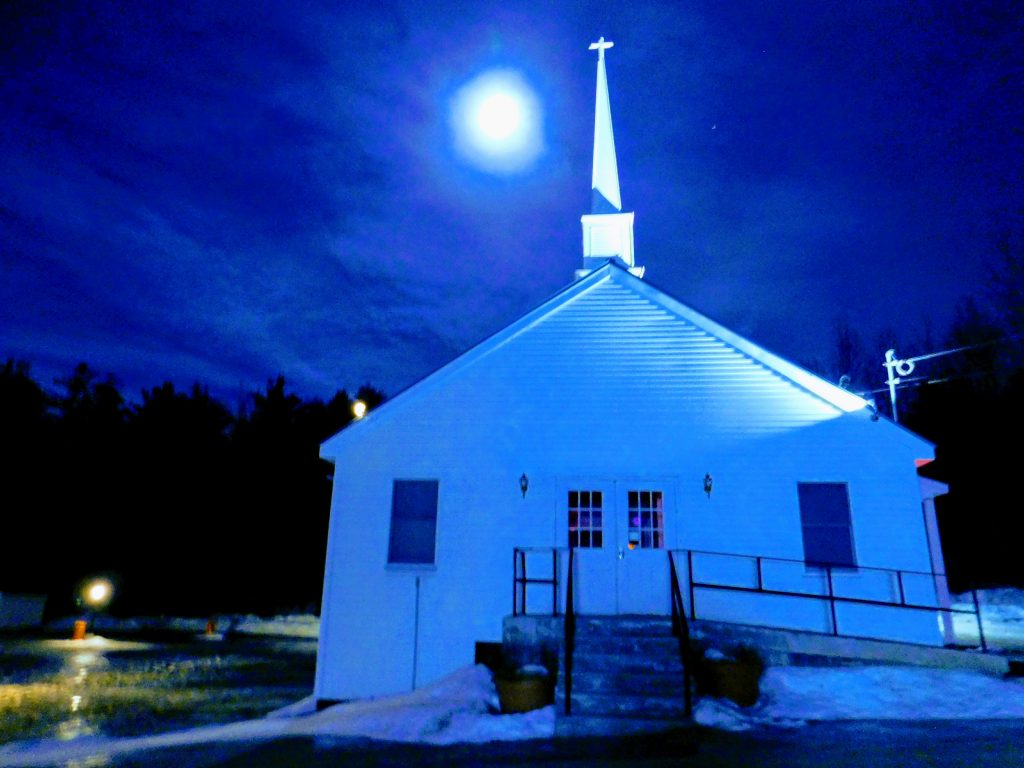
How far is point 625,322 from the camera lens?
12.2m

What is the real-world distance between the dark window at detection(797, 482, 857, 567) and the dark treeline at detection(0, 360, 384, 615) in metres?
23.7

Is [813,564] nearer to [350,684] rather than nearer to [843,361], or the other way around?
[350,684]

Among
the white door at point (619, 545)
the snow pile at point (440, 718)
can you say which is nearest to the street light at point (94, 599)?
the snow pile at point (440, 718)

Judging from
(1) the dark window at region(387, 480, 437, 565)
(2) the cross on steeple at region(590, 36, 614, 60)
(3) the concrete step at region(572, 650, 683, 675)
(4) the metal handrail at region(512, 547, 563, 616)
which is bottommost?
(3) the concrete step at region(572, 650, 683, 675)

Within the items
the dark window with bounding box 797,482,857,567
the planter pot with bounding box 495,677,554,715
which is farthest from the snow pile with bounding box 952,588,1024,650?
the planter pot with bounding box 495,677,554,715

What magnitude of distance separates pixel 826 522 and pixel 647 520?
303cm

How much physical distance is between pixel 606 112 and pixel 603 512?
12274mm

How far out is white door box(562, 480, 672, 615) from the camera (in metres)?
10.9

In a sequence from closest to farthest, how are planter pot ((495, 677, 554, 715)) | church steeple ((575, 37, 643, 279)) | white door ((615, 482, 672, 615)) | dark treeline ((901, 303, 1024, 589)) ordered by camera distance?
1. planter pot ((495, 677, 554, 715))
2. white door ((615, 482, 672, 615))
3. church steeple ((575, 37, 643, 279))
4. dark treeline ((901, 303, 1024, 589))

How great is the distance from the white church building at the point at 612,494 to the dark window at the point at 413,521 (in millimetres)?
35

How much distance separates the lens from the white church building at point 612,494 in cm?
1086

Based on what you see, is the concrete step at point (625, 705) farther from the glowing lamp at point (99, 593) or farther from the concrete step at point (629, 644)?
the glowing lamp at point (99, 593)

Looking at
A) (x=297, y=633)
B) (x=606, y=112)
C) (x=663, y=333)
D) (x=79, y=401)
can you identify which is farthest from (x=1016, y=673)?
(x=79, y=401)

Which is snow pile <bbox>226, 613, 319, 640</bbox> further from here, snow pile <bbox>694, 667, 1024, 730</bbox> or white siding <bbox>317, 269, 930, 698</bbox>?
snow pile <bbox>694, 667, 1024, 730</bbox>
